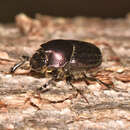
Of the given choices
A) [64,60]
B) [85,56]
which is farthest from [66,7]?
[64,60]

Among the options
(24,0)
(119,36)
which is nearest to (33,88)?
(119,36)

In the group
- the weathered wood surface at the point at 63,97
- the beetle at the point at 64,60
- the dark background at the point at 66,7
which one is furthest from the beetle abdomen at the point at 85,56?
the dark background at the point at 66,7

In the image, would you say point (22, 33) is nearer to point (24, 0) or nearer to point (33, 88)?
point (33, 88)

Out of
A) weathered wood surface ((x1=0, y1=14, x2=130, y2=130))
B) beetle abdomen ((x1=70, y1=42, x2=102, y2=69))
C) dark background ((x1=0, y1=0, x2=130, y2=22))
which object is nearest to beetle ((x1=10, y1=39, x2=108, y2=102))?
beetle abdomen ((x1=70, y1=42, x2=102, y2=69))

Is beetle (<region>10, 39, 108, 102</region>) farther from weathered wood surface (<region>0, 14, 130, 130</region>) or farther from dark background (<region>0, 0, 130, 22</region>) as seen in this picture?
dark background (<region>0, 0, 130, 22</region>)

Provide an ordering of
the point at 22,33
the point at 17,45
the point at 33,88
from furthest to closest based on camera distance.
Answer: the point at 22,33 < the point at 17,45 < the point at 33,88

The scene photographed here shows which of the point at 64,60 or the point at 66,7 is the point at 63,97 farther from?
the point at 66,7

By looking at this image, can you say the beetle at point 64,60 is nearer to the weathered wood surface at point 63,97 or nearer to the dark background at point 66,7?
the weathered wood surface at point 63,97
